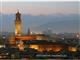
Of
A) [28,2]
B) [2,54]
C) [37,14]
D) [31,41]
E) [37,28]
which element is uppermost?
[28,2]

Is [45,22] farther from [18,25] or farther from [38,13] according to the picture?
[18,25]

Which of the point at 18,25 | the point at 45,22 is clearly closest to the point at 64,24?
the point at 45,22

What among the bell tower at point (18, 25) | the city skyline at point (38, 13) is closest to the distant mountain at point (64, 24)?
the city skyline at point (38, 13)

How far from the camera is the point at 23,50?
1909 mm

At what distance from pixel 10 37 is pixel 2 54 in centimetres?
20

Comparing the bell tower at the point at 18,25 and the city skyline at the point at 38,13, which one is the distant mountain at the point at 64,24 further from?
the bell tower at the point at 18,25

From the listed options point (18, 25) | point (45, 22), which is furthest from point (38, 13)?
point (18, 25)

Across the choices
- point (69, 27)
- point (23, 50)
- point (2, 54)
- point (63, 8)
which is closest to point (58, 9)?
point (63, 8)

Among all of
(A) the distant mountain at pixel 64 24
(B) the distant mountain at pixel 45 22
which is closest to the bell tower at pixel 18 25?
(B) the distant mountain at pixel 45 22

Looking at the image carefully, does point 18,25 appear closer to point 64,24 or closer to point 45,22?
point 45,22

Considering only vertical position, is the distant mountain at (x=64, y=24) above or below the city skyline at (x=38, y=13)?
below

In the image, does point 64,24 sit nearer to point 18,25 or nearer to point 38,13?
point 38,13

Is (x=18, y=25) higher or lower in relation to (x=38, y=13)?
lower

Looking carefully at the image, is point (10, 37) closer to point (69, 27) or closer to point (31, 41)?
point (31, 41)
